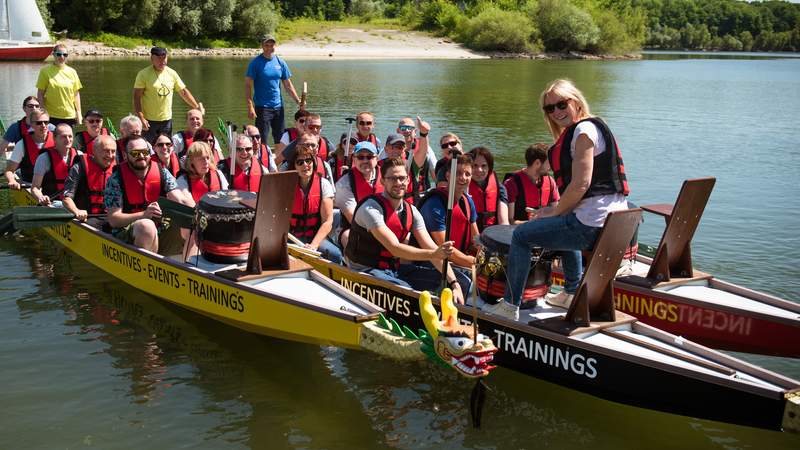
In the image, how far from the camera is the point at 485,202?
7328 millimetres

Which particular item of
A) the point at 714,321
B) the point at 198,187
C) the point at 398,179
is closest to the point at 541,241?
the point at 398,179

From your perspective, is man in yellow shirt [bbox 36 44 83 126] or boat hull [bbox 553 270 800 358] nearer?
boat hull [bbox 553 270 800 358]

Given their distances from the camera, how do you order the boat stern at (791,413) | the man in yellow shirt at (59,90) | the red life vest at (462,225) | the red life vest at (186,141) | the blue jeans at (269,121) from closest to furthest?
the boat stern at (791,413) → the red life vest at (462,225) → the red life vest at (186,141) → the man in yellow shirt at (59,90) → the blue jeans at (269,121)

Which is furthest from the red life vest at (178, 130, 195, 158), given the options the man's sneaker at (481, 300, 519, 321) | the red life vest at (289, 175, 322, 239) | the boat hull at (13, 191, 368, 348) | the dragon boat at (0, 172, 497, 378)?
the man's sneaker at (481, 300, 519, 321)

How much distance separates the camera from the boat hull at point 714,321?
20.0 feet

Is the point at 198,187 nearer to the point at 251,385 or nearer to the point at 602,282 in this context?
the point at 251,385

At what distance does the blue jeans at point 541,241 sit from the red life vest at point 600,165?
0.73ft

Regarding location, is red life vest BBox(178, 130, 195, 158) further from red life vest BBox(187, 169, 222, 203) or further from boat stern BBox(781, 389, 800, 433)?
boat stern BBox(781, 389, 800, 433)

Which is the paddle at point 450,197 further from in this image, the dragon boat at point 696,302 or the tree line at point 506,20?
the tree line at point 506,20

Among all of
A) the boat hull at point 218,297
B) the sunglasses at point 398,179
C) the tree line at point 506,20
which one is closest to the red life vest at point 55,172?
the boat hull at point 218,297

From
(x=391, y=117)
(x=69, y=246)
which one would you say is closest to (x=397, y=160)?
(x=69, y=246)

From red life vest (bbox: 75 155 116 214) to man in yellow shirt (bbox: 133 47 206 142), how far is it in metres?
2.68

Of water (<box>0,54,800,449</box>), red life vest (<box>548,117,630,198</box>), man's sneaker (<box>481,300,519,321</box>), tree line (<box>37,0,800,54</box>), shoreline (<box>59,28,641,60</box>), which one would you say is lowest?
water (<box>0,54,800,449</box>)

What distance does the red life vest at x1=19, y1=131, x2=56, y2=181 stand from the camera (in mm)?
9504
